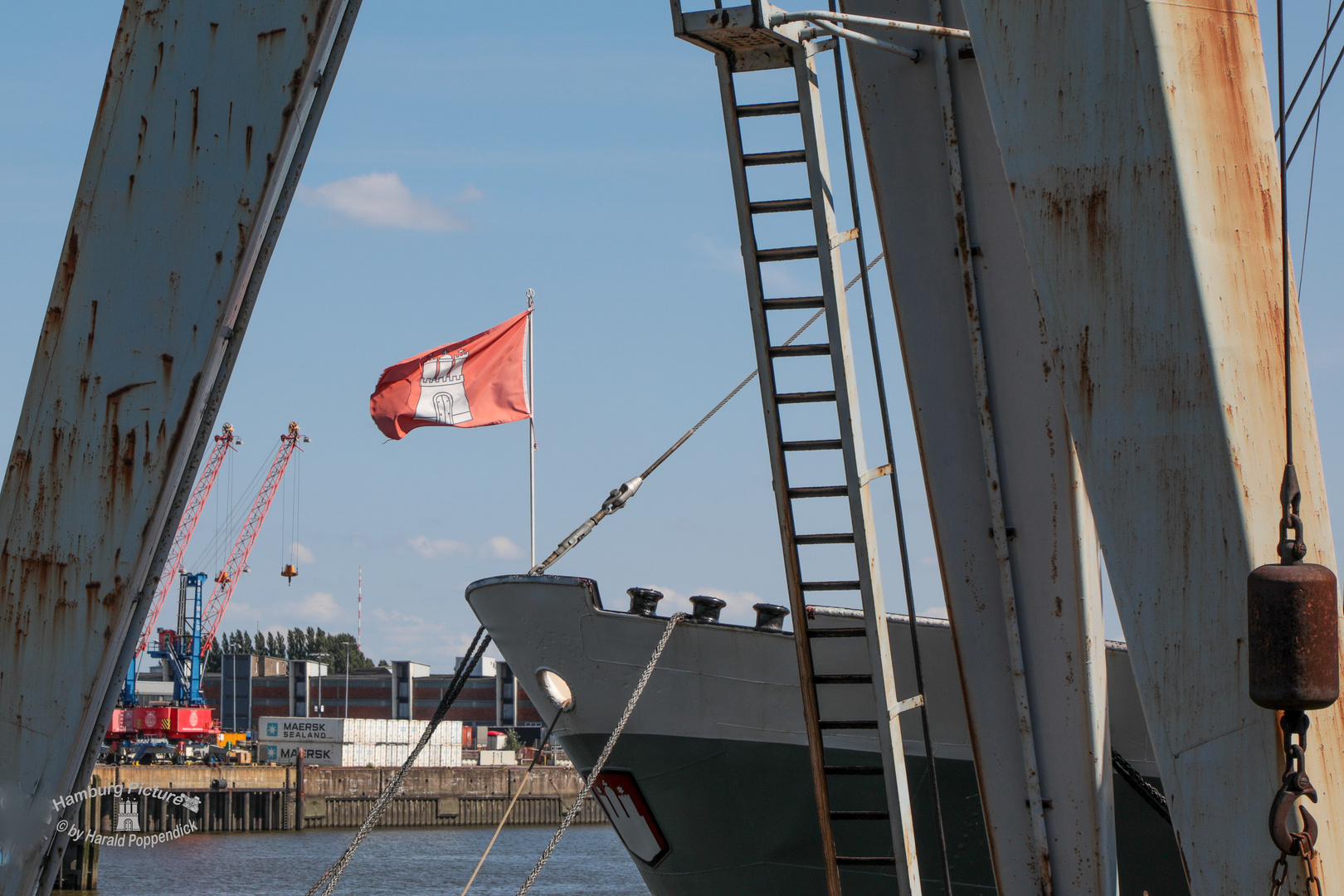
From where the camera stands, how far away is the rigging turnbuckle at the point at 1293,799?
339cm

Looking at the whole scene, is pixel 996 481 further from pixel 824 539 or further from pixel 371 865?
pixel 371 865

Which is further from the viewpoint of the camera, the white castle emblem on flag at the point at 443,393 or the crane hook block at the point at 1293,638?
the white castle emblem on flag at the point at 443,393

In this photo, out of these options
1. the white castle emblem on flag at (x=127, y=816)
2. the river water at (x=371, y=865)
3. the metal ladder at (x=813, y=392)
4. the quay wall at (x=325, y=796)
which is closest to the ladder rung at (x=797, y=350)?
the metal ladder at (x=813, y=392)

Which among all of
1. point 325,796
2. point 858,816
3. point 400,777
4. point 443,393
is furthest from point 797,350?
point 325,796

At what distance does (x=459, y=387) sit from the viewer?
13.7 meters

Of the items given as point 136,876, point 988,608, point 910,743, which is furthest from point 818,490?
point 136,876

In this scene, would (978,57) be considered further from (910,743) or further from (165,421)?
(910,743)

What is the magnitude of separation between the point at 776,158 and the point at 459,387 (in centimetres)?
844

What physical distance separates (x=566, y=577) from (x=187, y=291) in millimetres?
7255

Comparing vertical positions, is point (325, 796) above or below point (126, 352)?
below

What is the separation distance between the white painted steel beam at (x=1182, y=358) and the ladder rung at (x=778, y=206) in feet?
6.33

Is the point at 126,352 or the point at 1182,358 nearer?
the point at 126,352

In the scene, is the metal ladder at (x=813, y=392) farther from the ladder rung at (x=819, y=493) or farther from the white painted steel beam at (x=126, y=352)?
the white painted steel beam at (x=126, y=352)

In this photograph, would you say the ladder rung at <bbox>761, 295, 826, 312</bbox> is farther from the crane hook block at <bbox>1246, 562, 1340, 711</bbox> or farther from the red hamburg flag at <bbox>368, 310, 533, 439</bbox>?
the red hamburg flag at <bbox>368, 310, 533, 439</bbox>
